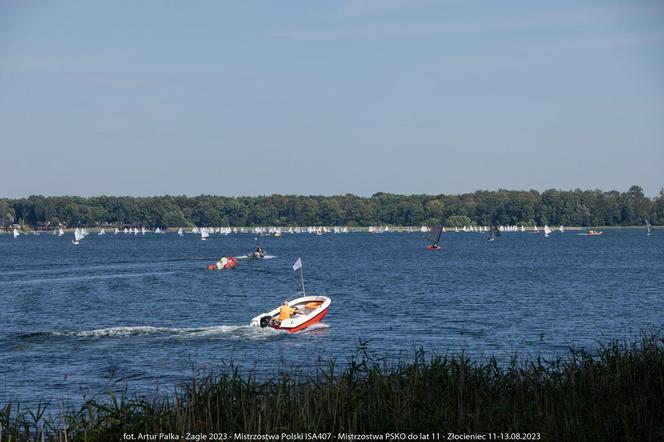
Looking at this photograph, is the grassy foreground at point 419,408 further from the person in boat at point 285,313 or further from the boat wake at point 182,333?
the person in boat at point 285,313

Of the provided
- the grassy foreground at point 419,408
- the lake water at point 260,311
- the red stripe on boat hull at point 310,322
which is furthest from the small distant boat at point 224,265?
the grassy foreground at point 419,408

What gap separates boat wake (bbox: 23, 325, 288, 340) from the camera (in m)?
40.1

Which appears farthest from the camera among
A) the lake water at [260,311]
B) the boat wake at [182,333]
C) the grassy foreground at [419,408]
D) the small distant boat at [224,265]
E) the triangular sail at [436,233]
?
the triangular sail at [436,233]

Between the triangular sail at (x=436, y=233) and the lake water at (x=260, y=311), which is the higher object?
the triangular sail at (x=436, y=233)

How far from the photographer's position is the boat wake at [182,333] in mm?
40062

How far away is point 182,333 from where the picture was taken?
1612 inches

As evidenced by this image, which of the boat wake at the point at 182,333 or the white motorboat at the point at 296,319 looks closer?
the boat wake at the point at 182,333

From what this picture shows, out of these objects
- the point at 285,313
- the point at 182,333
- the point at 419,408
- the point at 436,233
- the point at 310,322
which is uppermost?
the point at 436,233

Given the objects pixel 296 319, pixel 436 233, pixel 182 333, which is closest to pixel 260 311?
pixel 296 319

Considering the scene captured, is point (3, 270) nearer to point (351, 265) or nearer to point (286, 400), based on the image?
point (351, 265)

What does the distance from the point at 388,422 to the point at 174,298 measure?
51736 millimetres

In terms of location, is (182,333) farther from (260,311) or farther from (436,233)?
(436,233)

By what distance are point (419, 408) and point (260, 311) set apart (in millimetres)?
40237

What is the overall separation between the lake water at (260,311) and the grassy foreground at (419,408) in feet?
4.27
